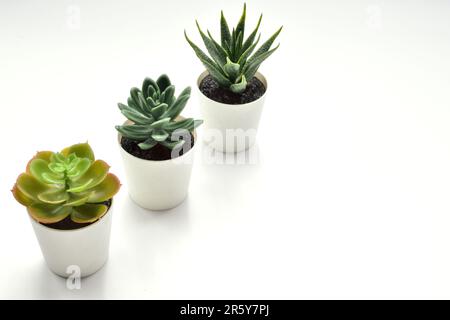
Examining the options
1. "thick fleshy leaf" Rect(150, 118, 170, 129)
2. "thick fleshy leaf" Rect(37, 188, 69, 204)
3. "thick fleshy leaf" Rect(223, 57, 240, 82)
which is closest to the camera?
"thick fleshy leaf" Rect(37, 188, 69, 204)

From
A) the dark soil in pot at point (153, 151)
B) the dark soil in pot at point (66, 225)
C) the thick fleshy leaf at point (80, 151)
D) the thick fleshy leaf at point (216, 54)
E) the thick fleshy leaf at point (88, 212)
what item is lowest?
the dark soil in pot at point (66, 225)

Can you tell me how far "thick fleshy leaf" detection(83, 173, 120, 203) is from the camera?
1.32 meters

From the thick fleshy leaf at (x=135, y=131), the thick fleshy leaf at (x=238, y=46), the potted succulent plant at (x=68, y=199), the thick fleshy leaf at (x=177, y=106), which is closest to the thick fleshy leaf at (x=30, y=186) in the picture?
the potted succulent plant at (x=68, y=199)

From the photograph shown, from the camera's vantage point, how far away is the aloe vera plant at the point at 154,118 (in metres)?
1.43

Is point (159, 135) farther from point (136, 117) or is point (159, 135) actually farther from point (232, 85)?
point (232, 85)

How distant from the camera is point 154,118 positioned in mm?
1450

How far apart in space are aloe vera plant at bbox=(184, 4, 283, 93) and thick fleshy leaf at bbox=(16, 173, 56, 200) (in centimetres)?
51

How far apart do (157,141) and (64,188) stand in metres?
0.27

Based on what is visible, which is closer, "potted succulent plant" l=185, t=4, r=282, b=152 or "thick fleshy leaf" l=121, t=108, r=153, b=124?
"thick fleshy leaf" l=121, t=108, r=153, b=124

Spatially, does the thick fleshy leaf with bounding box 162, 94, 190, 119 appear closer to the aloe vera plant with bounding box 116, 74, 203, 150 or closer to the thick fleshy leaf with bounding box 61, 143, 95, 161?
the aloe vera plant with bounding box 116, 74, 203, 150

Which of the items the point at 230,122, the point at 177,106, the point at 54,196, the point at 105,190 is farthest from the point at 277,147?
the point at 54,196

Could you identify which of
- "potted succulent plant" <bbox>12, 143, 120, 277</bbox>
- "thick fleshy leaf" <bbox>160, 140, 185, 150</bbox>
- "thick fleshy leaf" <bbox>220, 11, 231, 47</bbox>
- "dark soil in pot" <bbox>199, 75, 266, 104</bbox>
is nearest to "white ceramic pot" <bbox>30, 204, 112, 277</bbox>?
"potted succulent plant" <bbox>12, 143, 120, 277</bbox>

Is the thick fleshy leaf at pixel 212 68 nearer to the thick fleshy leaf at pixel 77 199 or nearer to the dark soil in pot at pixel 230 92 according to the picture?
the dark soil in pot at pixel 230 92
